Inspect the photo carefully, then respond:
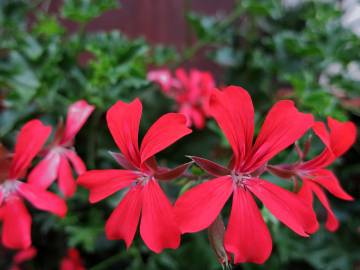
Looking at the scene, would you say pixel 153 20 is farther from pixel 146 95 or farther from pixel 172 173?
pixel 172 173

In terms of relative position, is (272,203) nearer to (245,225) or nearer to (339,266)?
(245,225)

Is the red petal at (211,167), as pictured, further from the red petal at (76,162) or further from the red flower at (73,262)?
the red flower at (73,262)

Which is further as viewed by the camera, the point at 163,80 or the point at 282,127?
the point at 163,80

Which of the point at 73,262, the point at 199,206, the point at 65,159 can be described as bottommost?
the point at 73,262

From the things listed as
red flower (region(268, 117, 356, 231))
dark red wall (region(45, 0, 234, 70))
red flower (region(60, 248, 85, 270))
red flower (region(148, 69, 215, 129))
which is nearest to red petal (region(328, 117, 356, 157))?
red flower (region(268, 117, 356, 231))

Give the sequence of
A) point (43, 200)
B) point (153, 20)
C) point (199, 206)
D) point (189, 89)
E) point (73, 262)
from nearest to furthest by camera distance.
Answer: point (199, 206), point (43, 200), point (73, 262), point (189, 89), point (153, 20)

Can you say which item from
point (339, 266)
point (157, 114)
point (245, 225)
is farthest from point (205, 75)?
point (245, 225)

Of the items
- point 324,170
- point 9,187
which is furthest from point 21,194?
point 324,170
